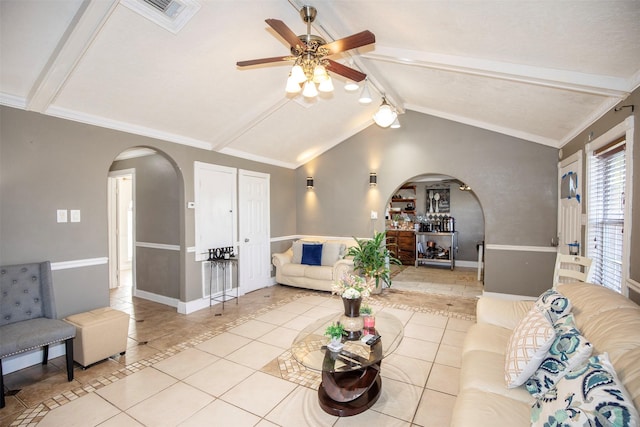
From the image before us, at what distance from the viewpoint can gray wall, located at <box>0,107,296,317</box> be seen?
2762 mm

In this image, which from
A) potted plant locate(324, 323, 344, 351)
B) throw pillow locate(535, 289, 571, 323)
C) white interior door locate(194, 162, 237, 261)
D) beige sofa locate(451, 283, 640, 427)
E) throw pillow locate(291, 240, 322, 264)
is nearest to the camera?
beige sofa locate(451, 283, 640, 427)

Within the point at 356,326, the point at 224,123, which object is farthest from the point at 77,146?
the point at 356,326

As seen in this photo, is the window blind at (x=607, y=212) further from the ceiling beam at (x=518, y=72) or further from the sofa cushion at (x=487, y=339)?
the sofa cushion at (x=487, y=339)

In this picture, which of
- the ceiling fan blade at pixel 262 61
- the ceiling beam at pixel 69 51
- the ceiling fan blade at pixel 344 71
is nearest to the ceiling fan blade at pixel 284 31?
the ceiling fan blade at pixel 262 61

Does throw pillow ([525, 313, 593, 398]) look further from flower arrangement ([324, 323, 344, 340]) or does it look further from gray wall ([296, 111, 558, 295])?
gray wall ([296, 111, 558, 295])

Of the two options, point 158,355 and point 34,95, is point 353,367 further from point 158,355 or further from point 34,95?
point 34,95

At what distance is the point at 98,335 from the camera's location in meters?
2.85

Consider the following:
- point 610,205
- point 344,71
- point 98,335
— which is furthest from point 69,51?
point 610,205

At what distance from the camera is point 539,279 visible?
4.62 m

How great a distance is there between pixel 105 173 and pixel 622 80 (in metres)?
5.12

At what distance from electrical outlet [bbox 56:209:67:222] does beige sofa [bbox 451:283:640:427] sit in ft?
12.6

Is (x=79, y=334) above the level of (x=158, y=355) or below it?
above

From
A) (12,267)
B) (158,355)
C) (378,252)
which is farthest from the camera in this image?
(378,252)

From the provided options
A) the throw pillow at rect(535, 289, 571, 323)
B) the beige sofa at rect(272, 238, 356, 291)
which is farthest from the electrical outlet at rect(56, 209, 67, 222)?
the throw pillow at rect(535, 289, 571, 323)
